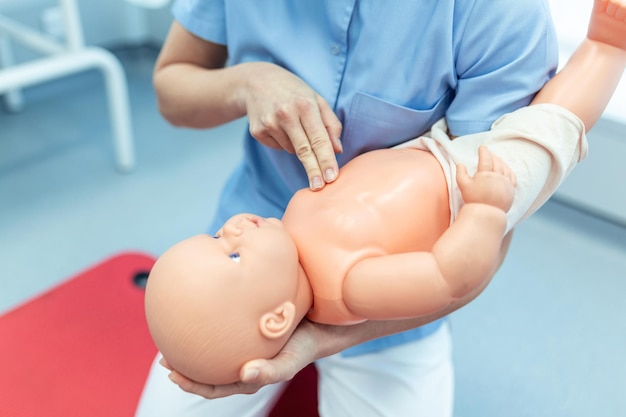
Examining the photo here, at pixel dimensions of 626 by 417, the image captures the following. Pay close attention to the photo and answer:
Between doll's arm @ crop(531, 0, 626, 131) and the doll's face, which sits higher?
doll's arm @ crop(531, 0, 626, 131)

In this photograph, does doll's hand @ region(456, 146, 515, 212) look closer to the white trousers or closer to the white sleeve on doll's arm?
the white sleeve on doll's arm

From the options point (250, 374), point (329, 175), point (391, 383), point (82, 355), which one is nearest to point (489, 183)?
point (329, 175)

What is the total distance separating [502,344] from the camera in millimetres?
1335

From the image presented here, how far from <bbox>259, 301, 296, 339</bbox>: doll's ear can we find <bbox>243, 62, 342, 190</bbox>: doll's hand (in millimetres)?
152

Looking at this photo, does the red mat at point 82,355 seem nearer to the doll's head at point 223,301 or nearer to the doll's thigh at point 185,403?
the doll's thigh at point 185,403

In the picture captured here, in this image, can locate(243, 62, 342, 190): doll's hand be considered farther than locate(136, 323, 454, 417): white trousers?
No

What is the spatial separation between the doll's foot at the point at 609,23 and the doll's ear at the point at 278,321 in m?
0.49

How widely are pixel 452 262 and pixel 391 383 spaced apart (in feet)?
1.24

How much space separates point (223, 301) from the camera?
1.97ft

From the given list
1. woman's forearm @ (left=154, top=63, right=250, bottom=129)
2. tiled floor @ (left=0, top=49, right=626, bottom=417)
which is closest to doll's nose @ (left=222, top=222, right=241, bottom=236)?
woman's forearm @ (left=154, top=63, right=250, bottom=129)

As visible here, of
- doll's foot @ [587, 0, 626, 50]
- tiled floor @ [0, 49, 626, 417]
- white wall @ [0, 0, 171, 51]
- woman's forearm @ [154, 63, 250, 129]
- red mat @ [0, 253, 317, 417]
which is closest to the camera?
doll's foot @ [587, 0, 626, 50]

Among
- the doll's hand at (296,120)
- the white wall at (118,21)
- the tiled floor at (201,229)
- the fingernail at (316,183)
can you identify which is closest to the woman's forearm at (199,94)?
the doll's hand at (296,120)

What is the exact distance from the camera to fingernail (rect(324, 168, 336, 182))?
69cm

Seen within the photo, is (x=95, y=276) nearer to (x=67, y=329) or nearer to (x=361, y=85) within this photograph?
(x=67, y=329)
